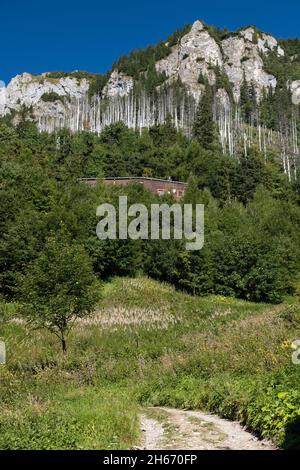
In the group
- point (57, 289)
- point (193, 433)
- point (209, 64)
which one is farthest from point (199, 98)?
point (193, 433)

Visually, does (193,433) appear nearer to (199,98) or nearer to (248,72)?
(199,98)

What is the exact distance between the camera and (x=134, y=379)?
1925cm

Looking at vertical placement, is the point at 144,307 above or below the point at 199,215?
below

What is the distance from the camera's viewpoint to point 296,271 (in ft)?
190

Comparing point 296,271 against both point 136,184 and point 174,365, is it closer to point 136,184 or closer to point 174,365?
point 136,184

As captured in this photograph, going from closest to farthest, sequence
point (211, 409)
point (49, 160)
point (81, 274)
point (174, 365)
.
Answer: point (211, 409) → point (174, 365) → point (81, 274) → point (49, 160)

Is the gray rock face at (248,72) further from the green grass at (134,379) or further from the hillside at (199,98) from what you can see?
the green grass at (134,379)

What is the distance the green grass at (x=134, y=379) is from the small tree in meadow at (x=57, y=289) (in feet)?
6.64

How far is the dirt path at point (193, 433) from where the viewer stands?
1015cm

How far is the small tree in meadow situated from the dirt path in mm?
11083

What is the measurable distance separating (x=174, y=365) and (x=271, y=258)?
37.4 m

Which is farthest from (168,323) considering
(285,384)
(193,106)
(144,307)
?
(193,106)

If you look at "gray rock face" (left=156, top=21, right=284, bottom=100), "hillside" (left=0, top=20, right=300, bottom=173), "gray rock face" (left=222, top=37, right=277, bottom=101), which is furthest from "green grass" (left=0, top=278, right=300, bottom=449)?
"gray rock face" (left=222, top=37, right=277, bottom=101)

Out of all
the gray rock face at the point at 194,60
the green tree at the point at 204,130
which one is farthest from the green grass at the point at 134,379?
the gray rock face at the point at 194,60
